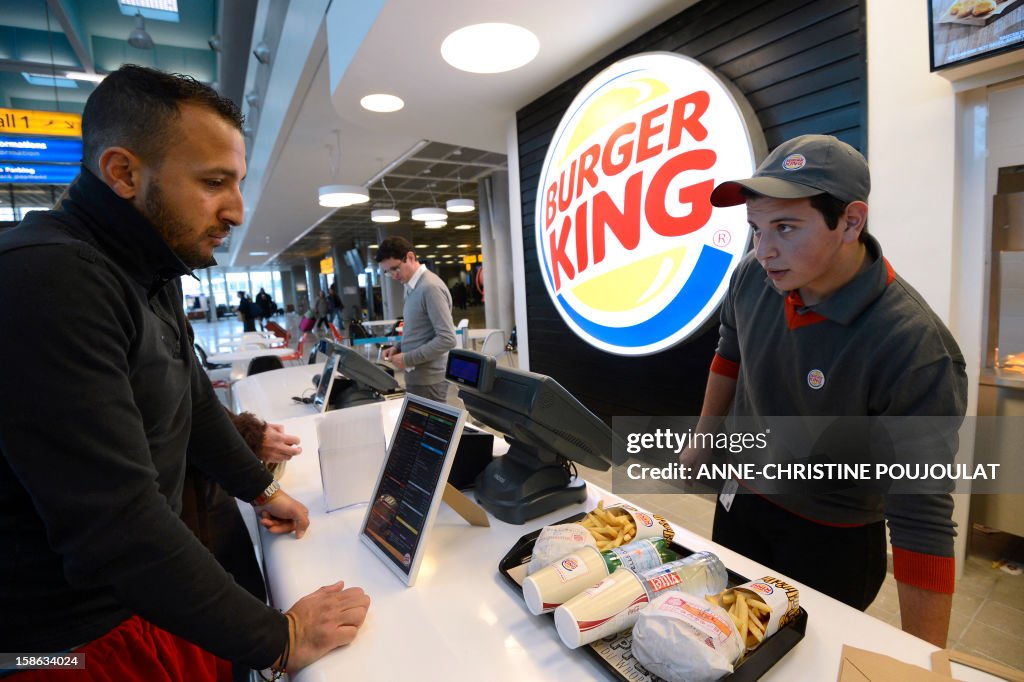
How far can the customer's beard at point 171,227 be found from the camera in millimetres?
857

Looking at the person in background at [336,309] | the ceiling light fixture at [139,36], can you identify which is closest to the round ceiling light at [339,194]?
the ceiling light fixture at [139,36]

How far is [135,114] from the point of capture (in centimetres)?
83

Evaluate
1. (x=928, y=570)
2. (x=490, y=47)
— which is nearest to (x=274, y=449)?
(x=928, y=570)

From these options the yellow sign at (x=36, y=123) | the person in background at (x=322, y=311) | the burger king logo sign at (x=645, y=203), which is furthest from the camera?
the person in background at (x=322, y=311)

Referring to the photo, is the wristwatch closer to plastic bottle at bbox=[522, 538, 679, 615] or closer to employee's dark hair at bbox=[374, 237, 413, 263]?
plastic bottle at bbox=[522, 538, 679, 615]

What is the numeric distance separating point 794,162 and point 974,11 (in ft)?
4.49

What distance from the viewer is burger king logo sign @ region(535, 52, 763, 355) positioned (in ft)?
8.48

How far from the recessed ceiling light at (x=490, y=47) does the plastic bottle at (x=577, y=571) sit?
287cm

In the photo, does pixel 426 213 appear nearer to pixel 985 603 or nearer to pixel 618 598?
pixel 985 603

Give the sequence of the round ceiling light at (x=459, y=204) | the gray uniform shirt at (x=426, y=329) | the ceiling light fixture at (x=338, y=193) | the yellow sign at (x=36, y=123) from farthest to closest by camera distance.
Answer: the round ceiling light at (x=459, y=204) < the ceiling light fixture at (x=338, y=193) < the yellow sign at (x=36, y=123) < the gray uniform shirt at (x=426, y=329)

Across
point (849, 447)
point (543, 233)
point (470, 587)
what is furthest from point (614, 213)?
point (470, 587)

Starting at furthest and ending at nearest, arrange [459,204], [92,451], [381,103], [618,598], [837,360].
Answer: [459,204] < [381,103] < [837,360] < [618,598] < [92,451]

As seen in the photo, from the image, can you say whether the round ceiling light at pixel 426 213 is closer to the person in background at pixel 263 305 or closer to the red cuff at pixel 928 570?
the person in background at pixel 263 305

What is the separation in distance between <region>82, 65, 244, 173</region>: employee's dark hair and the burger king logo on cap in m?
1.27
